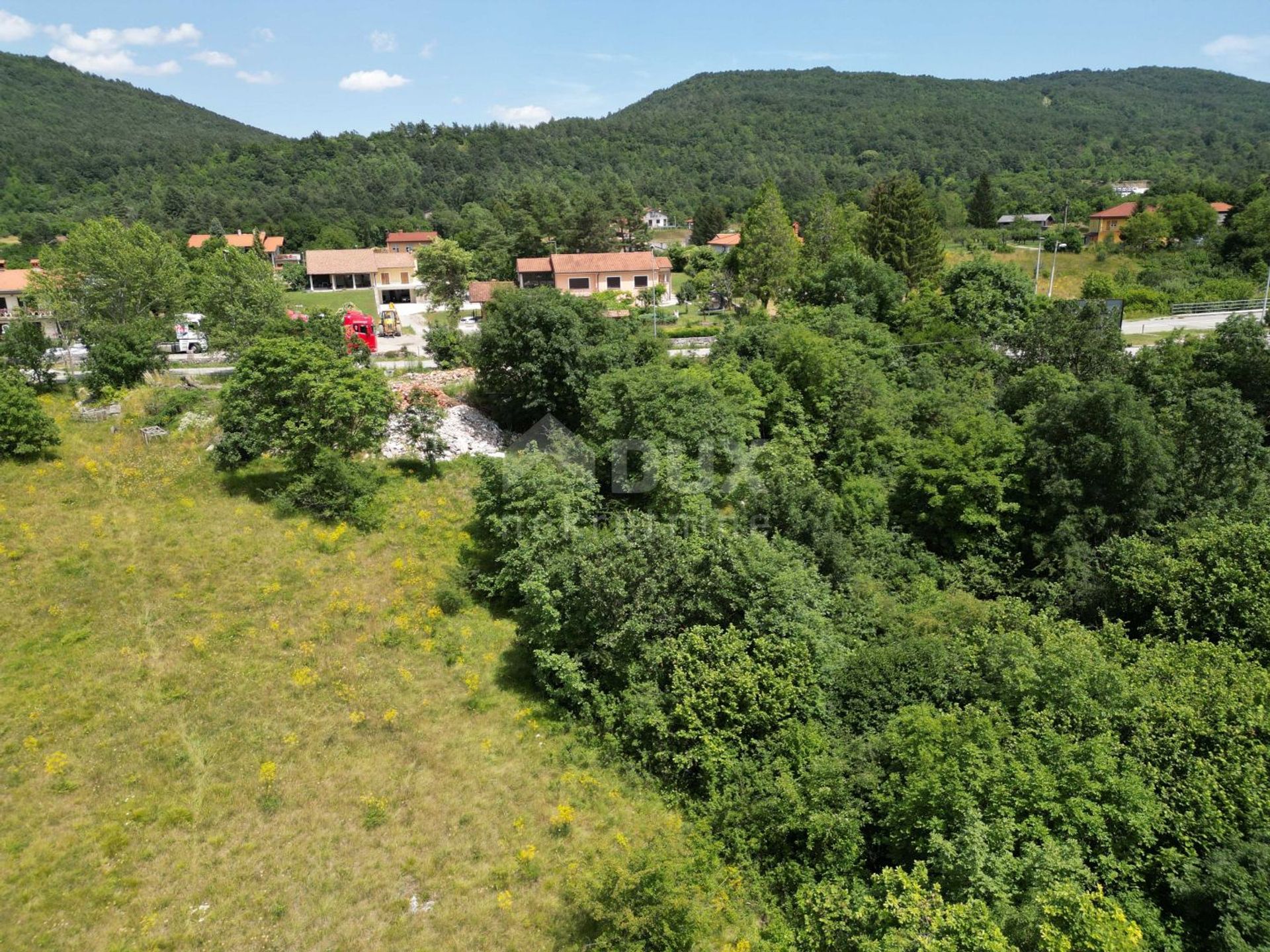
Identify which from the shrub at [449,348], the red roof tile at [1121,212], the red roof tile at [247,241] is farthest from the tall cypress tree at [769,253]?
the red roof tile at [247,241]

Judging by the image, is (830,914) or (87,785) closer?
(830,914)

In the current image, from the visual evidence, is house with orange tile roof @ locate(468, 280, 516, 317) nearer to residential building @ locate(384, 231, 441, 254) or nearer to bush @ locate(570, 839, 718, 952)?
residential building @ locate(384, 231, 441, 254)

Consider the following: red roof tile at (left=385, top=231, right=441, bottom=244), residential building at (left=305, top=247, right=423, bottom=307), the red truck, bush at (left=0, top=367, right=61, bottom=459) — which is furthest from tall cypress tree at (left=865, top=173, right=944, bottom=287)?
red roof tile at (left=385, top=231, right=441, bottom=244)

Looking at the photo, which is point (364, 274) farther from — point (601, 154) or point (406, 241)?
point (601, 154)

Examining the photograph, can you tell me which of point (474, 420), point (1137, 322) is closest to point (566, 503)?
point (474, 420)

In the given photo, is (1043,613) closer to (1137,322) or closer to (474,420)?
(474,420)

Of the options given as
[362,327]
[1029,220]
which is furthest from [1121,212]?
[362,327]
